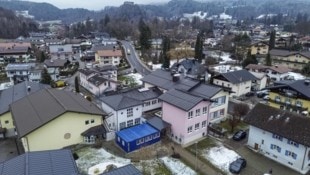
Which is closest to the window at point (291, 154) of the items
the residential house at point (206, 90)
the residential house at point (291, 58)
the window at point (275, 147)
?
the window at point (275, 147)

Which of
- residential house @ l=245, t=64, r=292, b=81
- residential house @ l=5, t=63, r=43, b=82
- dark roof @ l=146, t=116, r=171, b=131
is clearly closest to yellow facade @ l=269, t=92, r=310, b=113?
dark roof @ l=146, t=116, r=171, b=131

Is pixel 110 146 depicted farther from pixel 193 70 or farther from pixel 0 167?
Answer: pixel 193 70

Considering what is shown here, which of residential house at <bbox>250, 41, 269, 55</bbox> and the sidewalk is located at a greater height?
residential house at <bbox>250, 41, 269, 55</bbox>

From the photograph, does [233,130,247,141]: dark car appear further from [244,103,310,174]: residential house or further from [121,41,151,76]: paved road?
[121,41,151,76]: paved road

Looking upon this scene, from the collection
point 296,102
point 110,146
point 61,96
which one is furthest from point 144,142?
point 296,102

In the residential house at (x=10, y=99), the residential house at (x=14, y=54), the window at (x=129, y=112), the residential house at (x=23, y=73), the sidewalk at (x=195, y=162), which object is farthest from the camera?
the residential house at (x=14, y=54)

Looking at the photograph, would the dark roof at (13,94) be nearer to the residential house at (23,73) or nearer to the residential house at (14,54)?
the residential house at (23,73)
